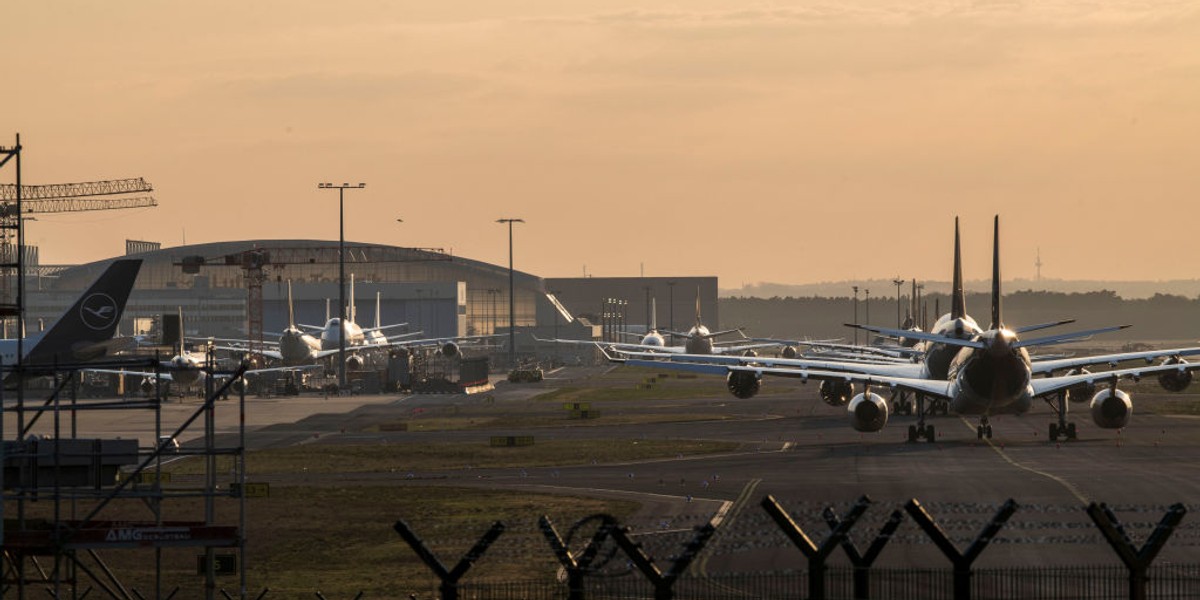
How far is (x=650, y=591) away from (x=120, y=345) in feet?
273

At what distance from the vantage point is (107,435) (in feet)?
337

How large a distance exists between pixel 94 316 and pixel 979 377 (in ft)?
146

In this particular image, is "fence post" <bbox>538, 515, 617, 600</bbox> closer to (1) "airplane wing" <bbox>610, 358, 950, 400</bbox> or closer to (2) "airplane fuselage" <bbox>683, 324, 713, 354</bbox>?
(1) "airplane wing" <bbox>610, 358, 950, 400</bbox>

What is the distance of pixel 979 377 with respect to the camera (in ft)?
255

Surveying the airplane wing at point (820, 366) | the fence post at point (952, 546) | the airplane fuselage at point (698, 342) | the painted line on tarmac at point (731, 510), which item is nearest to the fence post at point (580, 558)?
the fence post at point (952, 546)

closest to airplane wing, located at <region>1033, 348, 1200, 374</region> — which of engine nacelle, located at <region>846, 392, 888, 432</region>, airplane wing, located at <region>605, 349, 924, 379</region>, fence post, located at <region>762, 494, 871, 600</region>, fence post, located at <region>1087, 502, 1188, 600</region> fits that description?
airplane wing, located at <region>605, 349, 924, 379</region>

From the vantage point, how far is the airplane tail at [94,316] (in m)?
87.8

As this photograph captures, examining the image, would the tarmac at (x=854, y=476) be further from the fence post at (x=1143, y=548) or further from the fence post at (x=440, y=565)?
the fence post at (x=440, y=565)

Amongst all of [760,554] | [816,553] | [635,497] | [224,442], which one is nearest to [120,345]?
[224,442]

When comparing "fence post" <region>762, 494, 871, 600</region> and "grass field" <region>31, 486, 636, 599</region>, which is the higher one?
"fence post" <region>762, 494, 871, 600</region>

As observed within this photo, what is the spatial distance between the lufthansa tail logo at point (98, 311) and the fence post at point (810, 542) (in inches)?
2671

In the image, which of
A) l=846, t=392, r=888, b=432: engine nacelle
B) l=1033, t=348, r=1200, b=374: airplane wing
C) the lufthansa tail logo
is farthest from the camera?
the lufthansa tail logo

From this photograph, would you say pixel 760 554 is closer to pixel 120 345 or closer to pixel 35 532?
pixel 35 532

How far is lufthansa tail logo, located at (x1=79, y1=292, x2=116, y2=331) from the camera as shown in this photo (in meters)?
87.9
